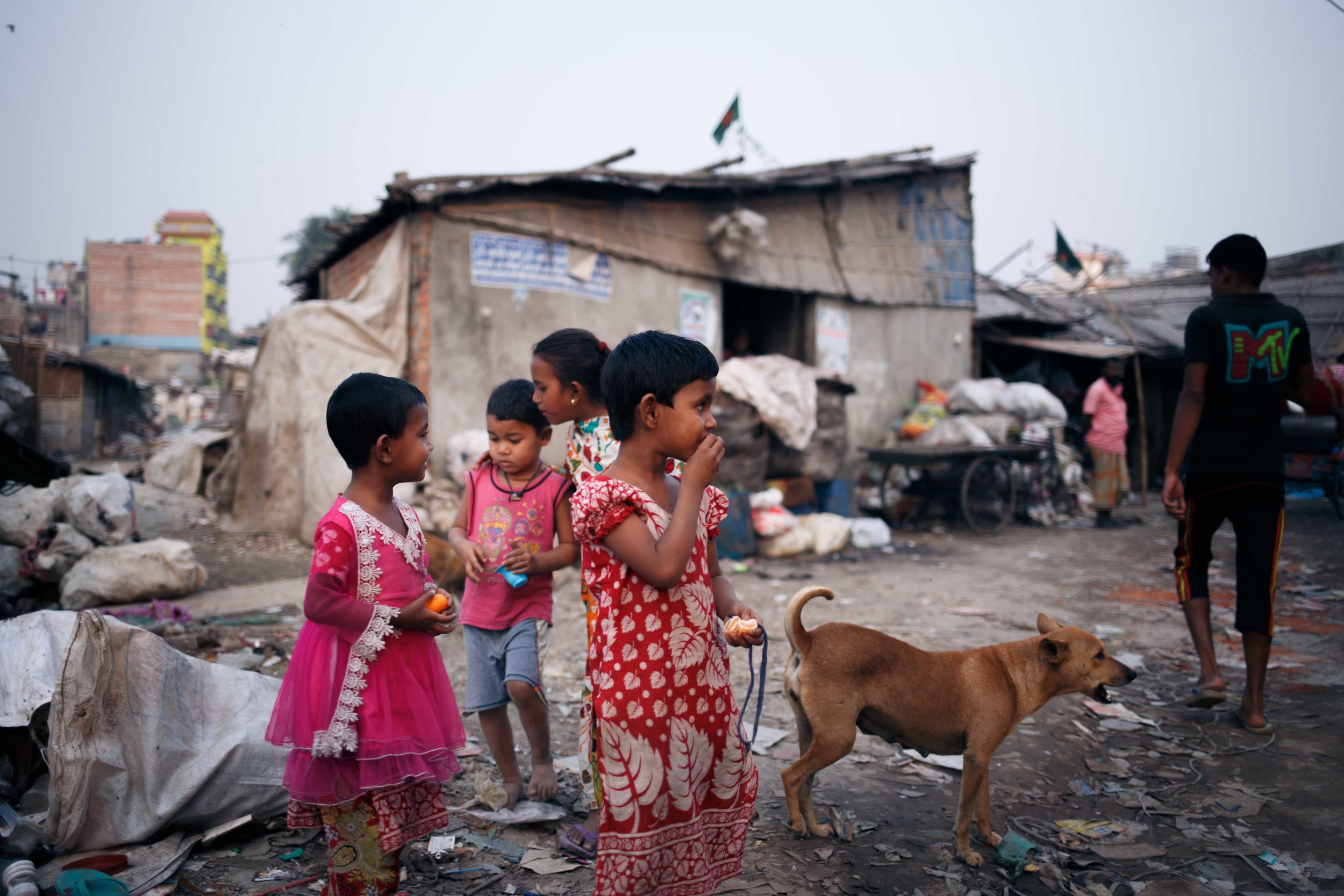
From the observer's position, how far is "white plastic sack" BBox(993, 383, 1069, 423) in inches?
419

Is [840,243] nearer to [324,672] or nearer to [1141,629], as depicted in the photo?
[1141,629]

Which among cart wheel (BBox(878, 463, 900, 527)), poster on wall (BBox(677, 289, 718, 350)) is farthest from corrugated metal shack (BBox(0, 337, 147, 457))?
cart wheel (BBox(878, 463, 900, 527))

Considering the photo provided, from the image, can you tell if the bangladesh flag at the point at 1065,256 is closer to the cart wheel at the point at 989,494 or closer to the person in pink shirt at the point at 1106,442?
the person in pink shirt at the point at 1106,442

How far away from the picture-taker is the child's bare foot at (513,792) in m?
2.49

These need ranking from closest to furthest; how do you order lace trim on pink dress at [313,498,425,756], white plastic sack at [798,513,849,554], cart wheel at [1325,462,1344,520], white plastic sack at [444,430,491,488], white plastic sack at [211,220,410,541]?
lace trim on pink dress at [313,498,425,756], white plastic sack at [444,430,491,488], white plastic sack at [211,220,410,541], white plastic sack at [798,513,849,554], cart wheel at [1325,462,1344,520]

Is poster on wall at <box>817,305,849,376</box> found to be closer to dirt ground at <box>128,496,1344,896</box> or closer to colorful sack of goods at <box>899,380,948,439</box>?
colorful sack of goods at <box>899,380,948,439</box>

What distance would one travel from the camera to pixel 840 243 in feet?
37.5

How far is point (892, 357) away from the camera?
1207cm

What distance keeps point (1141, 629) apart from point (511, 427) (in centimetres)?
448

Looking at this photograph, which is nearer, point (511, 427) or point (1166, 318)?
point (511, 427)

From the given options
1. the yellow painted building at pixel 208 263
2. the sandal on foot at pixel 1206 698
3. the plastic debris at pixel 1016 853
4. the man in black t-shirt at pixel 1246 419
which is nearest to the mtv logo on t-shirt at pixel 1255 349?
the man in black t-shirt at pixel 1246 419

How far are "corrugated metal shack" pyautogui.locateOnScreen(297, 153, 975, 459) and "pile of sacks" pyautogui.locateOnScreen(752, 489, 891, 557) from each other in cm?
271

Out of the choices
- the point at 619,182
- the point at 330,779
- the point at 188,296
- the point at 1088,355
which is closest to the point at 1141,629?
the point at 330,779

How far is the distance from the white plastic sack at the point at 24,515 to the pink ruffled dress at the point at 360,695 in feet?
14.6
